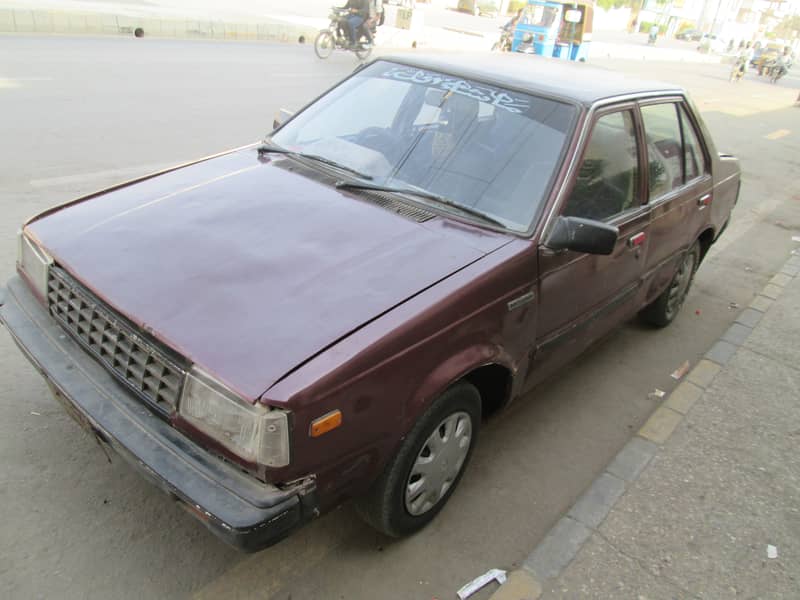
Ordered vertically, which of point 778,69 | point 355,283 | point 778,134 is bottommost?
point 778,69

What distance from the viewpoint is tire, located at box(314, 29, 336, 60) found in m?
16.5

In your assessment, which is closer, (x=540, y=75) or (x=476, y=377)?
(x=476, y=377)

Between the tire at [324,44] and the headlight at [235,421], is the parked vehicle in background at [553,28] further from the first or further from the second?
the headlight at [235,421]

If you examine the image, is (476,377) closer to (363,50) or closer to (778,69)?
(363,50)

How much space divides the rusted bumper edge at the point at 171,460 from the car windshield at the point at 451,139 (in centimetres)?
148

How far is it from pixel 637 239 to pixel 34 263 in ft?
9.64

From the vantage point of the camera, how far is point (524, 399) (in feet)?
12.5

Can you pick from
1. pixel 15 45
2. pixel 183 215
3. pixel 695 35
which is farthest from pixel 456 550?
pixel 695 35

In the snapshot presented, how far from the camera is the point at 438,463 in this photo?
2627mm

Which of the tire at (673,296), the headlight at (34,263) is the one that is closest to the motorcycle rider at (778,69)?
the tire at (673,296)

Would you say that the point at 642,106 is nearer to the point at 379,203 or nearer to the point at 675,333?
the point at 379,203

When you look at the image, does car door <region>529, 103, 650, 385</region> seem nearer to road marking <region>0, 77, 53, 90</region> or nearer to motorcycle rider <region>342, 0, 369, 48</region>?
road marking <region>0, 77, 53, 90</region>

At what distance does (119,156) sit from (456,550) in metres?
5.73

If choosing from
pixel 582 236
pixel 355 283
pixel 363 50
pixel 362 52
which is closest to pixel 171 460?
pixel 355 283
